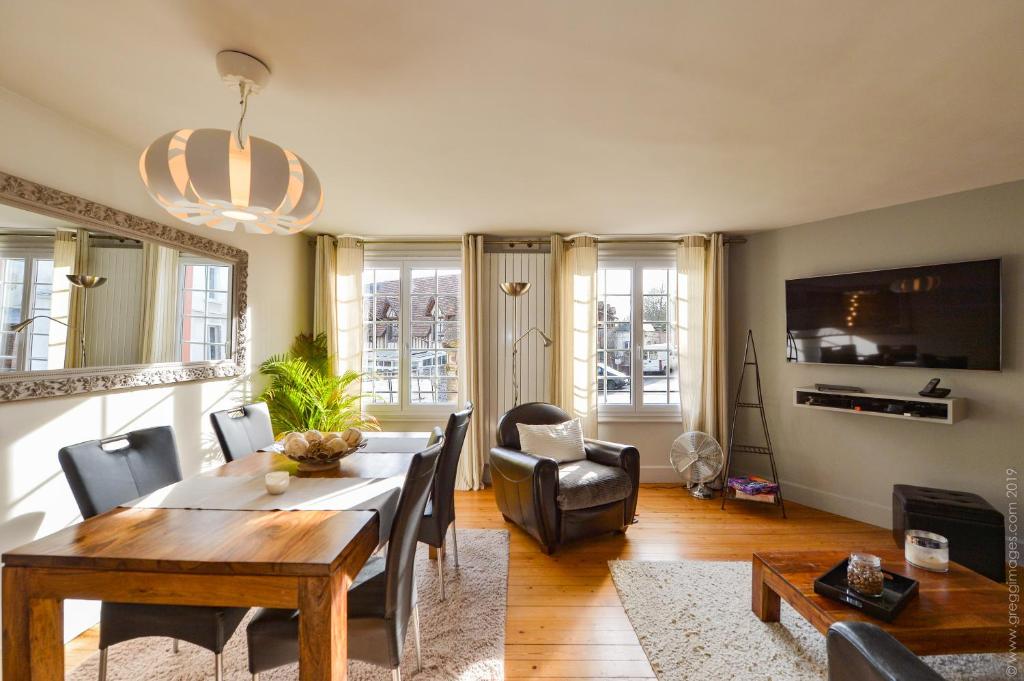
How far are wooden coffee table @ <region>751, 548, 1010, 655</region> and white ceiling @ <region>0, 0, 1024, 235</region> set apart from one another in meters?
2.11

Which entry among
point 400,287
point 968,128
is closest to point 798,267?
point 968,128

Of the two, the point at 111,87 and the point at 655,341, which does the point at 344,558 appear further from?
the point at 655,341

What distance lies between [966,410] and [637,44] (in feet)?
11.2

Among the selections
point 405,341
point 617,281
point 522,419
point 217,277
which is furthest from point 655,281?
point 217,277

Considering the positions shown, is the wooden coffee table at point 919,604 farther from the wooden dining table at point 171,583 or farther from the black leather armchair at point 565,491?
the wooden dining table at point 171,583

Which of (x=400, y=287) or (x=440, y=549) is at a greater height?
(x=400, y=287)

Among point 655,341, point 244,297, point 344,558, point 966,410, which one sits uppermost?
point 244,297

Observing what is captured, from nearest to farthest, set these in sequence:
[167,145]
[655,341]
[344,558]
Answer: [344,558], [167,145], [655,341]

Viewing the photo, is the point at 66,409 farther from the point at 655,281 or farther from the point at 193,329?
the point at 655,281

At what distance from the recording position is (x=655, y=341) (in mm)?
4484

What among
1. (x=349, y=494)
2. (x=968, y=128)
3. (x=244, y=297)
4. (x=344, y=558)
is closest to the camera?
(x=344, y=558)

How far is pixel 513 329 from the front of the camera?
4.38 metres

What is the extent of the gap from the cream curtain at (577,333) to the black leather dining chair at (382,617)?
2.83m

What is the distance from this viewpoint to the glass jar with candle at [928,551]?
2.02m
